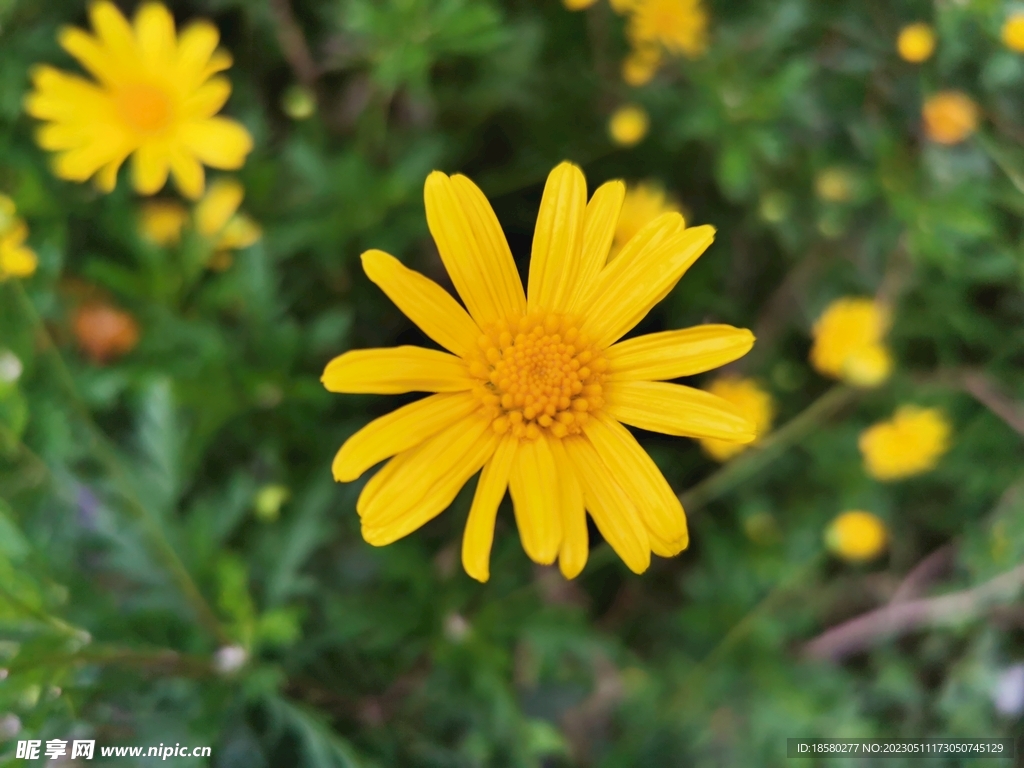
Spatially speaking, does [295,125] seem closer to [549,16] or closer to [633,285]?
[549,16]

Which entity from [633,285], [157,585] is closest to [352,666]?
[157,585]

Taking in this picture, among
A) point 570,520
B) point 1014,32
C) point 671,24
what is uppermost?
point 671,24

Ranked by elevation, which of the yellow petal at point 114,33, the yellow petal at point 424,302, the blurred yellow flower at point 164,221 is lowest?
the yellow petal at point 424,302

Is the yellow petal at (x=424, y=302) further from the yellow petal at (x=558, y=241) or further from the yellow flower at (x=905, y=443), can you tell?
the yellow flower at (x=905, y=443)

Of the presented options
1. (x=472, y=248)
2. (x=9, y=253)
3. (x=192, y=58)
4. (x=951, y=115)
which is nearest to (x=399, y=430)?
(x=472, y=248)

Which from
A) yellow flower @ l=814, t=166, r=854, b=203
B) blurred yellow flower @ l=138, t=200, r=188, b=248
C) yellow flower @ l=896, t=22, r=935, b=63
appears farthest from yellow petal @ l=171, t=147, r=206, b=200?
yellow flower @ l=896, t=22, r=935, b=63

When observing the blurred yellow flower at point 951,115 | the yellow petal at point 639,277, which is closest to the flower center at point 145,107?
the yellow petal at point 639,277

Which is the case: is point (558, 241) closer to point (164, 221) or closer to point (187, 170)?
point (187, 170)
